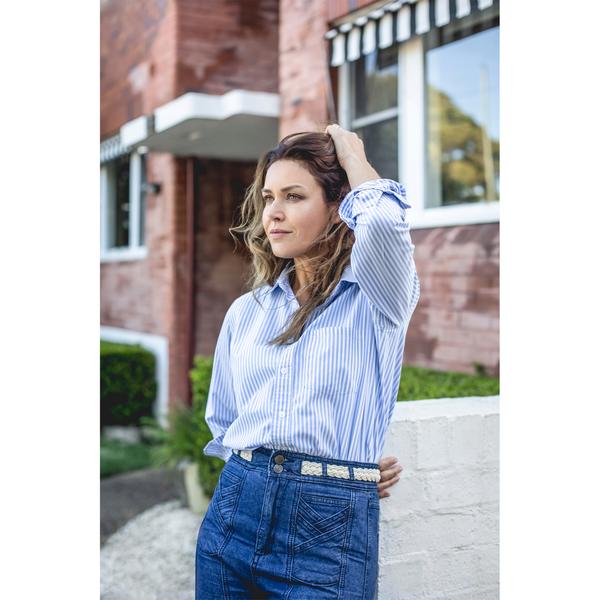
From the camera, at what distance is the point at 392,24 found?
5012mm

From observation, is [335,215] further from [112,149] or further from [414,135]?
[112,149]

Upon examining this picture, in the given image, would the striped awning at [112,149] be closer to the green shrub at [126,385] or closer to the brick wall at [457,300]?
the green shrub at [126,385]

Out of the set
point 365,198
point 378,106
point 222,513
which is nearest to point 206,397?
point 378,106

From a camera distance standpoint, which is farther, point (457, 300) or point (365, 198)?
point (457, 300)

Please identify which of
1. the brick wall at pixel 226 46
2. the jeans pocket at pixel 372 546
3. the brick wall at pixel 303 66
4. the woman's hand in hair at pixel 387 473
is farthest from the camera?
the brick wall at pixel 226 46

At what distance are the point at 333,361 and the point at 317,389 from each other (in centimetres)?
7

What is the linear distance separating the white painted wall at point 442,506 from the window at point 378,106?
129 inches

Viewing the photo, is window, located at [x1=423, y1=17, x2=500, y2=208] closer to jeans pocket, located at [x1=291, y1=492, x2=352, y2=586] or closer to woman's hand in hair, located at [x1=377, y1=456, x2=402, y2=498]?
woman's hand in hair, located at [x1=377, y1=456, x2=402, y2=498]

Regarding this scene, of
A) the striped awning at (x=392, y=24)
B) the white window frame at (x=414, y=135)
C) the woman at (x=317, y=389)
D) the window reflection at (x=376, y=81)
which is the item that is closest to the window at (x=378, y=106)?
the window reflection at (x=376, y=81)

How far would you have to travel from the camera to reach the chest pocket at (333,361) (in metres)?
1.67
